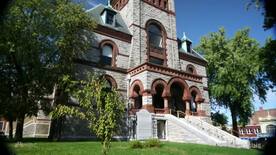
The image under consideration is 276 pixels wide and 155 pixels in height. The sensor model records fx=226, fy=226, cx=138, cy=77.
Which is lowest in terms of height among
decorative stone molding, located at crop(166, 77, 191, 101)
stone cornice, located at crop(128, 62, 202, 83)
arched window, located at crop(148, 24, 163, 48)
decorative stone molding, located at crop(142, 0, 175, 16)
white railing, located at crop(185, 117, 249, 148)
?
white railing, located at crop(185, 117, 249, 148)

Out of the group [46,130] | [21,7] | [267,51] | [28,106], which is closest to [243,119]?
[267,51]

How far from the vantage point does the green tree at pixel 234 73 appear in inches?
1205

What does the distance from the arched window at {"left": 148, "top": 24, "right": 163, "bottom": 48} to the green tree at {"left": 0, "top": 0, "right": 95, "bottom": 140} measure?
1034 cm

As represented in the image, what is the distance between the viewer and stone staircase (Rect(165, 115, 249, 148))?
16500 millimetres

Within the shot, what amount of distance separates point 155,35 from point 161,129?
1255 cm

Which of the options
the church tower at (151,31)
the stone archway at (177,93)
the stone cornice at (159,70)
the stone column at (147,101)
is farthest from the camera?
the church tower at (151,31)

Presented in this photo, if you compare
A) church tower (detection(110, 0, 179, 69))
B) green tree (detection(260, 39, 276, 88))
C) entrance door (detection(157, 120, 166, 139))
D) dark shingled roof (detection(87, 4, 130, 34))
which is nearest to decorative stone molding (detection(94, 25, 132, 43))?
dark shingled roof (detection(87, 4, 130, 34))

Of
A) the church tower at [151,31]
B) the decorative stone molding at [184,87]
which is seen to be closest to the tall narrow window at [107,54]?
the church tower at [151,31]

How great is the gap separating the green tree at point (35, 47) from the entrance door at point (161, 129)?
904cm

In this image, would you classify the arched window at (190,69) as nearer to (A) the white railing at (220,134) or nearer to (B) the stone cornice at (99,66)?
(A) the white railing at (220,134)

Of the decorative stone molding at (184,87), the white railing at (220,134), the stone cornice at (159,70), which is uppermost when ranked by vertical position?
the stone cornice at (159,70)

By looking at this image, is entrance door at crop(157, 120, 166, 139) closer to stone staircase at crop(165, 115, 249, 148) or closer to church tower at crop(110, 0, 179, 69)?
stone staircase at crop(165, 115, 249, 148)

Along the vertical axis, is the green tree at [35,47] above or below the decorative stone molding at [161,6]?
below

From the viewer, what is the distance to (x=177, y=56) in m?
28.5
